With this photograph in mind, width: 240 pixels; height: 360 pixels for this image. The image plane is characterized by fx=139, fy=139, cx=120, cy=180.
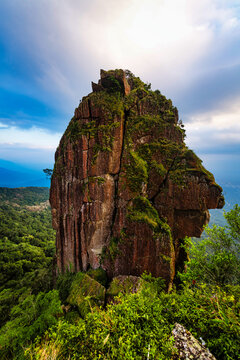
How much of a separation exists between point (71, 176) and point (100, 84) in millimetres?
15949

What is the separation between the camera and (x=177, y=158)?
19.6 meters

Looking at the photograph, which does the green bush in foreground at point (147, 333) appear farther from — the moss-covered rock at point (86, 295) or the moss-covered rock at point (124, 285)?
the moss-covered rock at point (86, 295)

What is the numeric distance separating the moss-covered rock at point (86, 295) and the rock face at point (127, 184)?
9.81 ft

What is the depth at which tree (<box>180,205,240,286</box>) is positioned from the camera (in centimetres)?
1151

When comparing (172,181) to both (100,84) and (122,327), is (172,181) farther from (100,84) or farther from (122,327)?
(100,84)

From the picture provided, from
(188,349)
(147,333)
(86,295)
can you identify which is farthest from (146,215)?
(188,349)

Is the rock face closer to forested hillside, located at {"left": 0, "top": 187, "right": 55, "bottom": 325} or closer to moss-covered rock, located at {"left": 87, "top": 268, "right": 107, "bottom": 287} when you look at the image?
moss-covered rock, located at {"left": 87, "top": 268, "right": 107, "bottom": 287}

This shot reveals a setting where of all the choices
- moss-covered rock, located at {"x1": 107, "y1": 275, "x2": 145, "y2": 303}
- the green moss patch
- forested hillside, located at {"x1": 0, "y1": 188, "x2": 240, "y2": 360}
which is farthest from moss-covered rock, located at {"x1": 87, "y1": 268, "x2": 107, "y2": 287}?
the green moss patch

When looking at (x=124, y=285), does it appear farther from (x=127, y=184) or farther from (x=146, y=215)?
(x=127, y=184)

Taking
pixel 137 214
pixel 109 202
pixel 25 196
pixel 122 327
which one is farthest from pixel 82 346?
pixel 25 196

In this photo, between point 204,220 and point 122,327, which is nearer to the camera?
point 122,327

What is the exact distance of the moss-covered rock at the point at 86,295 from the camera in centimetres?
1428

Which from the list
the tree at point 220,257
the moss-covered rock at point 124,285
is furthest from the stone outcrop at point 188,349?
the moss-covered rock at point 124,285

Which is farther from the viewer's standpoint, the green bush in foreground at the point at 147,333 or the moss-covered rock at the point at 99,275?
the moss-covered rock at the point at 99,275
